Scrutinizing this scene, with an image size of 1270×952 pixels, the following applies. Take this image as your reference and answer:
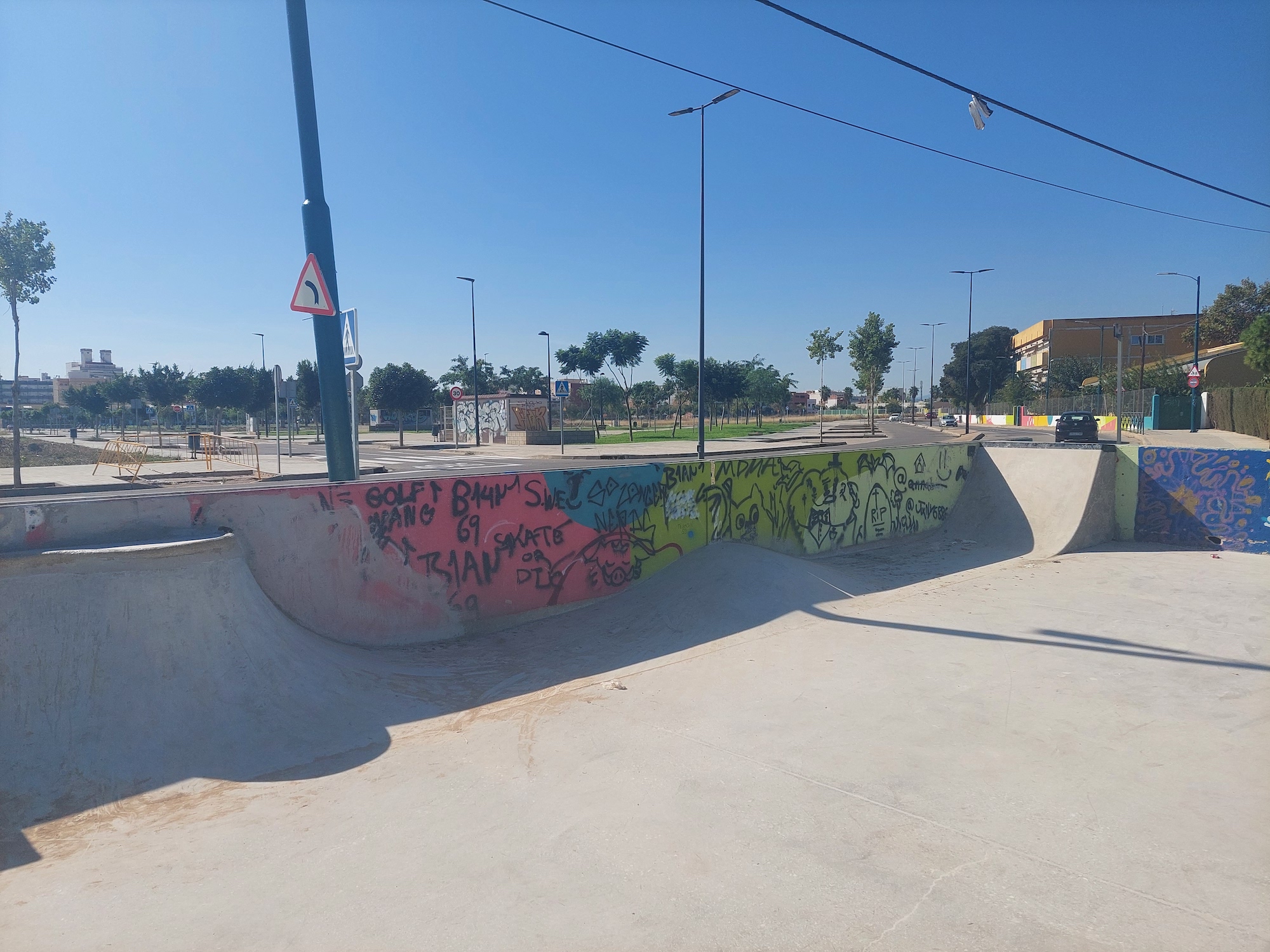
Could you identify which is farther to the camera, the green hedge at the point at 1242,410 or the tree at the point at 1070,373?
the tree at the point at 1070,373

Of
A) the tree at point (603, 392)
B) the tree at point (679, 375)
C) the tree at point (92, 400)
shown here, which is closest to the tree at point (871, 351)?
the tree at point (679, 375)

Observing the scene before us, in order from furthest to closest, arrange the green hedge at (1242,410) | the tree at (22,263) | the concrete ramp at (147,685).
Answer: the green hedge at (1242,410) → the tree at (22,263) → the concrete ramp at (147,685)

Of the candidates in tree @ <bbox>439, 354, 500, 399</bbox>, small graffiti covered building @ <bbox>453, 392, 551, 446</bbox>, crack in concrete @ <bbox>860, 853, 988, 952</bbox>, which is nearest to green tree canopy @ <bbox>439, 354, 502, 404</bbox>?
tree @ <bbox>439, 354, 500, 399</bbox>

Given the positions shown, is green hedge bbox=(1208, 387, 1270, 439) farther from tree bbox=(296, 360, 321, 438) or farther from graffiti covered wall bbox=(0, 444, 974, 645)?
tree bbox=(296, 360, 321, 438)

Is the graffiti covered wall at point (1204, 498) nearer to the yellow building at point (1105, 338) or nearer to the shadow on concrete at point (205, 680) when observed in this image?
the shadow on concrete at point (205, 680)

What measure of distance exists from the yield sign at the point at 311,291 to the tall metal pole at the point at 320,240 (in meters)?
0.32

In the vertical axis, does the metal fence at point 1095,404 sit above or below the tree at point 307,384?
below

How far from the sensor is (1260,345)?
30.5m

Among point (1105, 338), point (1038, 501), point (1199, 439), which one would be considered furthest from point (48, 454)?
point (1105, 338)

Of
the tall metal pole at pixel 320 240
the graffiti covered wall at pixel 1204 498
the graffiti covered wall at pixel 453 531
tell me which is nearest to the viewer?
the graffiti covered wall at pixel 453 531

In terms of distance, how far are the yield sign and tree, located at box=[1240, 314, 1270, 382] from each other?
123 ft

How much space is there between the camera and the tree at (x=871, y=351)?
4691cm

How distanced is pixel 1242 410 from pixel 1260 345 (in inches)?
176

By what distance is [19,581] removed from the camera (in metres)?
4.85
